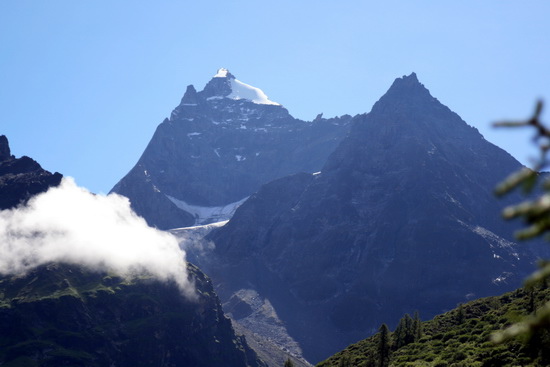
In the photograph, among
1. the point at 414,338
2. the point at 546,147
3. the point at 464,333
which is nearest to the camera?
the point at 546,147

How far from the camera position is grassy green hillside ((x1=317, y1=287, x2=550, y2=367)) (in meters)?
63.8

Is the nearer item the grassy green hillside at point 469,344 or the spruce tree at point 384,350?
the grassy green hillside at point 469,344

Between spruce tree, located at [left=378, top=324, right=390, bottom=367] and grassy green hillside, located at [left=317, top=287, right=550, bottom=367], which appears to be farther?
spruce tree, located at [left=378, top=324, right=390, bottom=367]

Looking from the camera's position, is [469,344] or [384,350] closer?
[469,344]

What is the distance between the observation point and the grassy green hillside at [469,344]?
63.8 meters

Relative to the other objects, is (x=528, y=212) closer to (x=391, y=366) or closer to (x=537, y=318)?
(x=537, y=318)

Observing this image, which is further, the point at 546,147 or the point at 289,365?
the point at 289,365

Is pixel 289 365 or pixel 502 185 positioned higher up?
pixel 289 365

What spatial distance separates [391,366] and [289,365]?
40.1 metres

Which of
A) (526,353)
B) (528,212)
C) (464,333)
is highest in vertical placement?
(464,333)

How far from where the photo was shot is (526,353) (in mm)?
60531

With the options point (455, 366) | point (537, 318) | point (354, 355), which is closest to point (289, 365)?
point (354, 355)

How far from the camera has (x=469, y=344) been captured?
79.7 metres

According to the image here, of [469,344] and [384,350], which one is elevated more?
[384,350]
